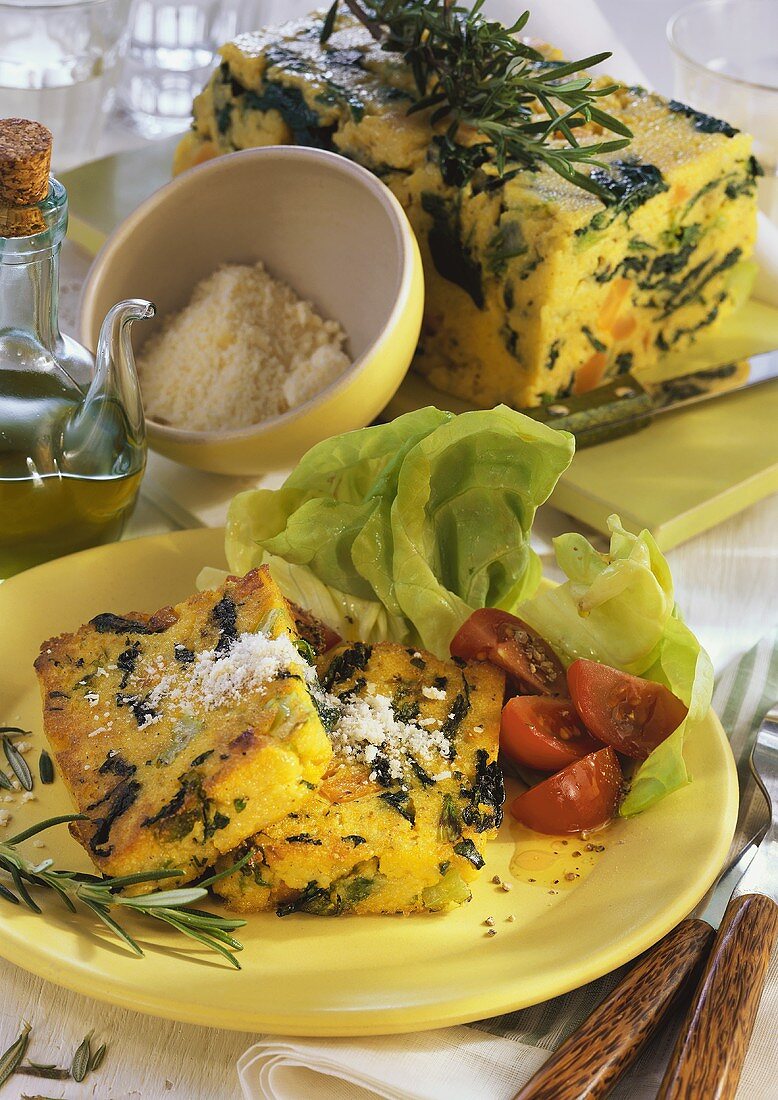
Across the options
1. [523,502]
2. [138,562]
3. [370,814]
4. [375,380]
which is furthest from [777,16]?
[370,814]

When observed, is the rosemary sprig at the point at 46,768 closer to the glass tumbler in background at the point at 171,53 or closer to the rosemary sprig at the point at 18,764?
the rosemary sprig at the point at 18,764

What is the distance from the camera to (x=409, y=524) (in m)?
2.15

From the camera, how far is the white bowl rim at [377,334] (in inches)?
98.7

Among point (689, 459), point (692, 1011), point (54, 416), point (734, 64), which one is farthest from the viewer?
point (734, 64)

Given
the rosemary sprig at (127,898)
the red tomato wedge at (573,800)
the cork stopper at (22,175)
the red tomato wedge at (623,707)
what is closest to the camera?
the rosemary sprig at (127,898)

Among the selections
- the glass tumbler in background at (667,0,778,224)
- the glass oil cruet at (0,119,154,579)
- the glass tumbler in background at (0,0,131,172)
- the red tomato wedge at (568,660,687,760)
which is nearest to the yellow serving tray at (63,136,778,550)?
the glass tumbler in background at (667,0,778,224)

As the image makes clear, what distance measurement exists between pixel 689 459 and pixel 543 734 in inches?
46.3

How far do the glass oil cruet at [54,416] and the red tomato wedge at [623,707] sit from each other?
3.25ft

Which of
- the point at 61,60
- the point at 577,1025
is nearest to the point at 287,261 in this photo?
the point at 61,60

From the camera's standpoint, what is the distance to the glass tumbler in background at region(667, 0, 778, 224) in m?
3.63

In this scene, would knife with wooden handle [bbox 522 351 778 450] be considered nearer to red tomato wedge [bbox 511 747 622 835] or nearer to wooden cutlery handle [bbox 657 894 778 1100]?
red tomato wedge [bbox 511 747 622 835]

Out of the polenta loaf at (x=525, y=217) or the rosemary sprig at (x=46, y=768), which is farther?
the polenta loaf at (x=525, y=217)

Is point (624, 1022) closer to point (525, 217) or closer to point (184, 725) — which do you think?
point (184, 725)

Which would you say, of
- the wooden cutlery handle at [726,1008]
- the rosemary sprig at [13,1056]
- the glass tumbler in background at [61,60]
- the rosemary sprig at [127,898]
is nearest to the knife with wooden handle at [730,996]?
the wooden cutlery handle at [726,1008]
